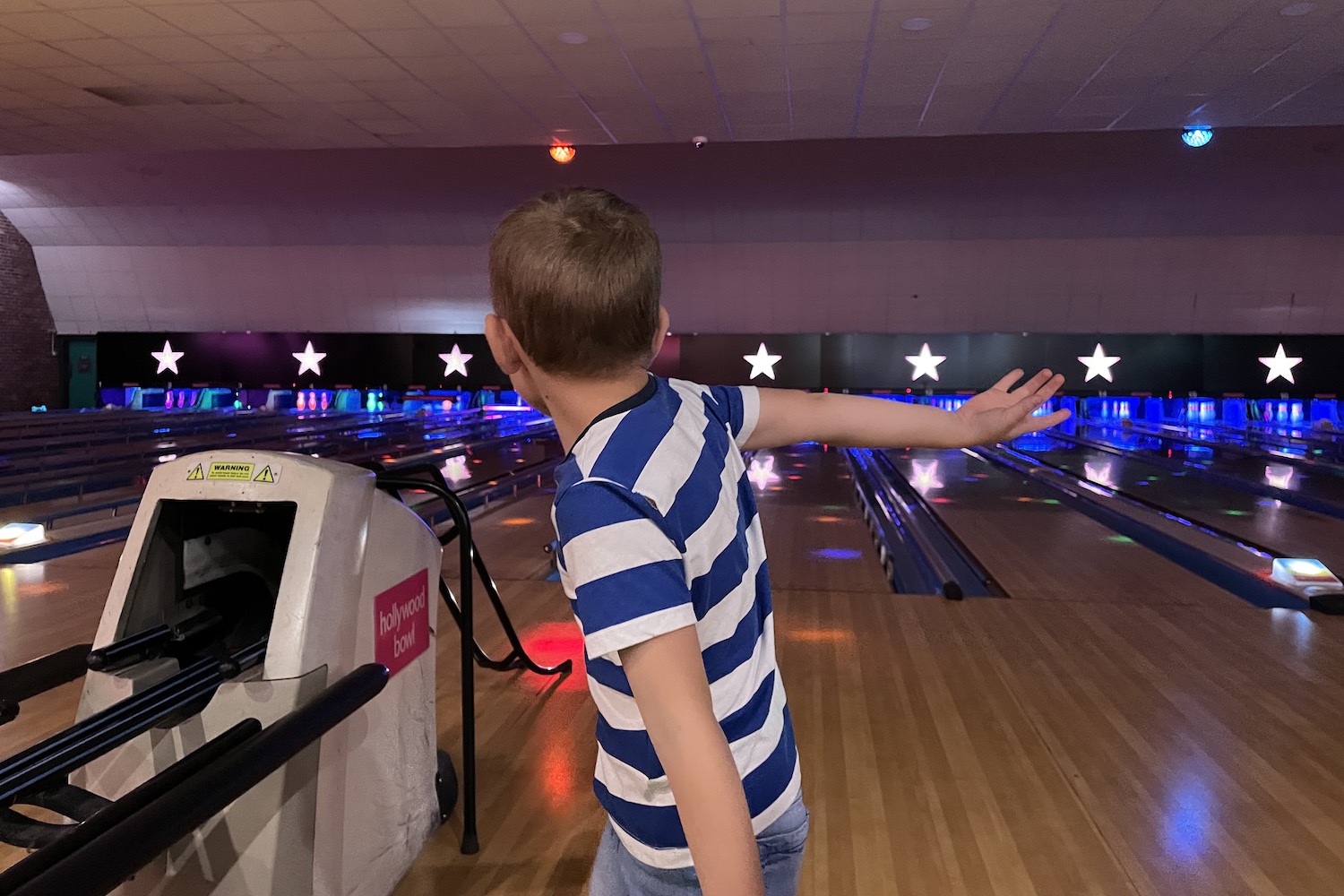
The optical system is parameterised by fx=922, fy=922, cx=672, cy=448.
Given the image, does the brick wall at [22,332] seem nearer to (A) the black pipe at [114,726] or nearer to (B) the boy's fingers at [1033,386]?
(A) the black pipe at [114,726]

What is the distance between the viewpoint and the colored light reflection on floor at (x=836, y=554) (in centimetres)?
473

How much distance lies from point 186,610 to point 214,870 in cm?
48

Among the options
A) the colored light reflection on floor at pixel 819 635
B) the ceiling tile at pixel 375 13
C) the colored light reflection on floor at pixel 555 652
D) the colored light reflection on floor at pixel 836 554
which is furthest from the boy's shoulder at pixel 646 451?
the ceiling tile at pixel 375 13

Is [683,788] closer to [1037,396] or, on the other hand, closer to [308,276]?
[1037,396]

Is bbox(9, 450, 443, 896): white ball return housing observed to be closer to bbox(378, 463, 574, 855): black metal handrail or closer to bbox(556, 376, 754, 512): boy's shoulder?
bbox(378, 463, 574, 855): black metal handrail

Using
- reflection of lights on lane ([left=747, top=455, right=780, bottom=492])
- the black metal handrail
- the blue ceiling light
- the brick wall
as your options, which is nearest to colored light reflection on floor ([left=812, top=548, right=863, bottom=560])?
reflection of lights on lane ([left=747, top=455, right=780, bottom=492])

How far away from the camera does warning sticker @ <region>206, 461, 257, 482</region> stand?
1.52m

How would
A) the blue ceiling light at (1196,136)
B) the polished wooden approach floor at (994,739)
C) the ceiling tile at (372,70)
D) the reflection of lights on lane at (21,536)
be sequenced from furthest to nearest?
the blue ceiling light at (1196,136) → the ceiling tile at (372,70) → the reflection of lights on lane at (21,536) → the polished wooden approach floor at (994,739)

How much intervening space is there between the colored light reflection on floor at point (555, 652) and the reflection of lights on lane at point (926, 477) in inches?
167

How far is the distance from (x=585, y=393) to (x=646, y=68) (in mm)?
5473

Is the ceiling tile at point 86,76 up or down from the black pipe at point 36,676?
up

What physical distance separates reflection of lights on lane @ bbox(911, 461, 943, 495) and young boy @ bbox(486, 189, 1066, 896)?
20.6ft

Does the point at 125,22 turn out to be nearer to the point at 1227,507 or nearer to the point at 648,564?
the point at 648,564

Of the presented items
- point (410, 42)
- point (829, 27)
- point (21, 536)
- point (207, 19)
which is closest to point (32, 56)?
point (207, 19)
